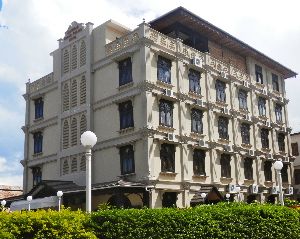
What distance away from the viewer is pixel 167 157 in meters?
29.3

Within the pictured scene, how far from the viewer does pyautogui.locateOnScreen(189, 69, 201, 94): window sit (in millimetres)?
32875

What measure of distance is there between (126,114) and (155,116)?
2.25m

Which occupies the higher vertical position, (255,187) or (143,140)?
(143,140)

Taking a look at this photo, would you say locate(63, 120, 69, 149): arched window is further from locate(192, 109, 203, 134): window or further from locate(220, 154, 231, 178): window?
locate(220, 154, 231, 178): window

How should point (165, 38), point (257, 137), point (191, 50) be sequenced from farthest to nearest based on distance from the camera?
point (257, 137) < point (191, 50) < point (165, 38)

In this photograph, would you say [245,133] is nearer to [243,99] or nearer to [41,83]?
[243,99]

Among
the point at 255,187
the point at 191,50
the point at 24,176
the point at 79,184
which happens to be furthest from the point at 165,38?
Result: the point at 24,176

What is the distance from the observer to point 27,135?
3878 centimetres

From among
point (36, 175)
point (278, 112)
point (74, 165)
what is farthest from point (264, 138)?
point (36, 175)

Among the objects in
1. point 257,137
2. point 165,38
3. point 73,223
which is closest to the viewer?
point 73,223

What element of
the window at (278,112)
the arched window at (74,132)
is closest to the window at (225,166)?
the window at (278,112)

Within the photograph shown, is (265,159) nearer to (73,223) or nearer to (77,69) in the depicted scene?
(77,69)

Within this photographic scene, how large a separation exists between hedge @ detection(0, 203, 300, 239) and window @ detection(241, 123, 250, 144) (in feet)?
70.1

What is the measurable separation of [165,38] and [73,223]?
2180 centimetres
